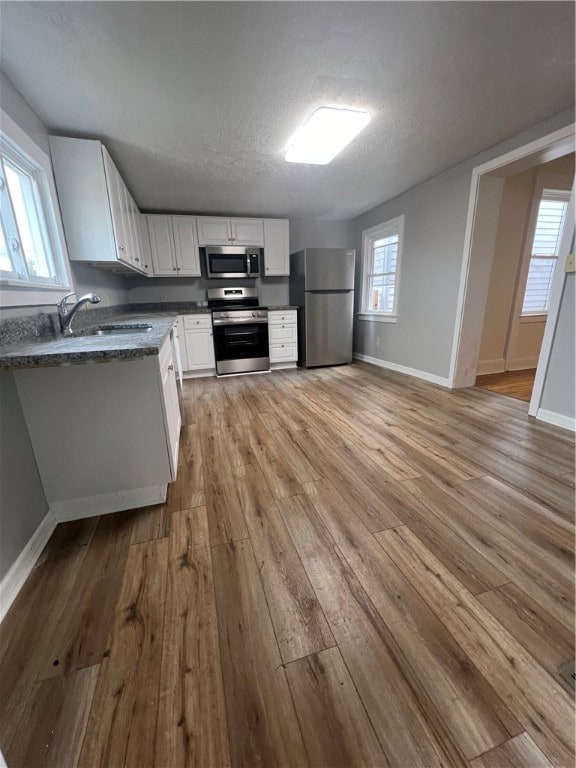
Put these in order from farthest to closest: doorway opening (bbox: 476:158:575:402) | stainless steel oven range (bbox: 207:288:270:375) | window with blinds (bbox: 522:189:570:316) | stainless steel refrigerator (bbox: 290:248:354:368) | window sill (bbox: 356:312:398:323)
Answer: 1. stainless steel refrigerator (bbox: 290:248:354:368)
2. window sill (bbox: 356:312:398:323)
3. stainless steel oven range (bbox: 207:288:270:375)
4. window with blinds (bbox: 522:189:570:316)
5. doorway opening (bbox: 476:158:575:402)

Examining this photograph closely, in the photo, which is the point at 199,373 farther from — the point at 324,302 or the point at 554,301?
the point at 554,301

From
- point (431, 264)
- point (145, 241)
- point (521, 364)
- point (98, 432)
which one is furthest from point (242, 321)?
point (521, 364)

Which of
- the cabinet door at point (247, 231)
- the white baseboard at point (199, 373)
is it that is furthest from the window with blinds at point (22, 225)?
the cabinet door at point (247, 231)

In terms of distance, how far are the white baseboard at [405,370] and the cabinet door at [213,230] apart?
2.75 meters

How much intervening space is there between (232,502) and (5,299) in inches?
57.8

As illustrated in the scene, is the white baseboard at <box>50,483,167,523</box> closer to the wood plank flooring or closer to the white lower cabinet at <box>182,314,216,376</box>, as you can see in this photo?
the white lower cabinet at <box>182,314,216,376</box>

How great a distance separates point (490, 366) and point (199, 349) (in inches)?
152

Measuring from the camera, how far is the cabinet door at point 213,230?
4.10 m

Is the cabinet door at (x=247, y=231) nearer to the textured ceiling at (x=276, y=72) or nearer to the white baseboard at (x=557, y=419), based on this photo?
the textured ceiling at (x=276, y=72)

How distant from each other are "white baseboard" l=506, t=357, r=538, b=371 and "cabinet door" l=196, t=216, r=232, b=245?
4215 mm

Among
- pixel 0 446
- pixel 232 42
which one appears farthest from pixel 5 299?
pixel 232 42

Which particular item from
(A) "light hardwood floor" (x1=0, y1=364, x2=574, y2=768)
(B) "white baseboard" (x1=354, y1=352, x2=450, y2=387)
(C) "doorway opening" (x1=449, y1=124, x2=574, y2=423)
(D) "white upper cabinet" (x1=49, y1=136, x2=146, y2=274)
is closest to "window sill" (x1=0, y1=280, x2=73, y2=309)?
(D) "white upper cabinet" (x1=49, y1=136, x2=146, y2=274)

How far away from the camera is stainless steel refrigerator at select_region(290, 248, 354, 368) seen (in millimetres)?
4254

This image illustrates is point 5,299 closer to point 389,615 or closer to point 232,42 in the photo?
point 232,42
